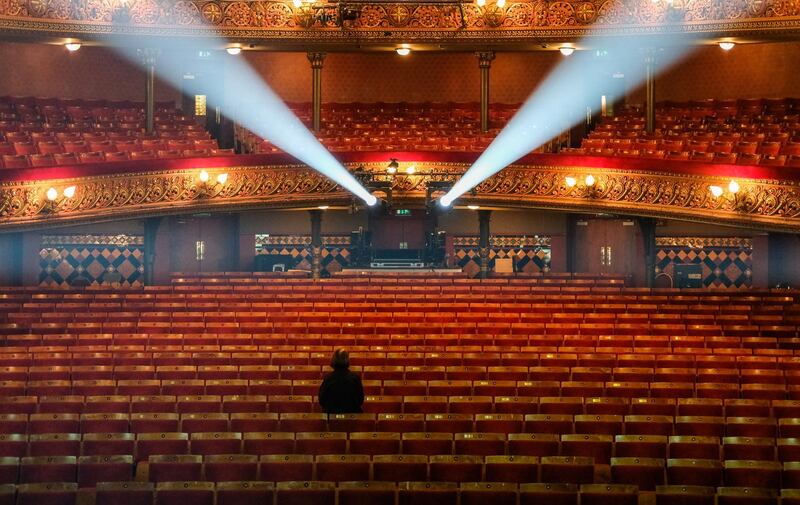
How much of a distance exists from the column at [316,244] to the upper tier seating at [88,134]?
1.71m

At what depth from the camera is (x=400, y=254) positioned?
69.8 ft

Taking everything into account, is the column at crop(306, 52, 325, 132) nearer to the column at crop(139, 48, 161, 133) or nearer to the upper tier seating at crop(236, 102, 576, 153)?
the upper tier seating at crop(236, 102, 576, 153)

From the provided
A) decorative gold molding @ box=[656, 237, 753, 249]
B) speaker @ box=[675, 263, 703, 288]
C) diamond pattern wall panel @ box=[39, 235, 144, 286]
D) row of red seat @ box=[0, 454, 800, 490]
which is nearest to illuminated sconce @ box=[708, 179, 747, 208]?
decorative gold molding @ box=[656, 237, 753, 249]

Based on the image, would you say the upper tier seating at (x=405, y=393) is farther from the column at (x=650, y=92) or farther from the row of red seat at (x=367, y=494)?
the column at (x=650, y=92)

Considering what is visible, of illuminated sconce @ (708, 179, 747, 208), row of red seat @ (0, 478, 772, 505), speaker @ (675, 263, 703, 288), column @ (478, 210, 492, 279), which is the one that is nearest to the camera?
row of red seat @ (0, 478, 772, 505)

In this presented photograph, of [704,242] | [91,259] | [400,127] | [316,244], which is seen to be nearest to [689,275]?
[704,242]

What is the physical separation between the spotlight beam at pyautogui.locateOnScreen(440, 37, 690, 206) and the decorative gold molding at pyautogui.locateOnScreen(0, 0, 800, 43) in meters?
0.53

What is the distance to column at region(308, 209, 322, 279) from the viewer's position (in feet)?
58.6

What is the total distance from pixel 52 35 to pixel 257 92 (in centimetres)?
538

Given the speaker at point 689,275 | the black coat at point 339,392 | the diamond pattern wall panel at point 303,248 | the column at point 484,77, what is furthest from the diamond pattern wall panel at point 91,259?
the black coat at point 339,392

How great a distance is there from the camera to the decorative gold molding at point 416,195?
48.7 ft

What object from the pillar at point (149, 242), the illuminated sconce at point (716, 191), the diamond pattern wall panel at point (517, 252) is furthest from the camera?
the diamond pattern wall panel at point (517, 252)

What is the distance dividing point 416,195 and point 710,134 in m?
4.63

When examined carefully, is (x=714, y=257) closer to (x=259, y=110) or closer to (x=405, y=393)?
(x=259, y=110)
